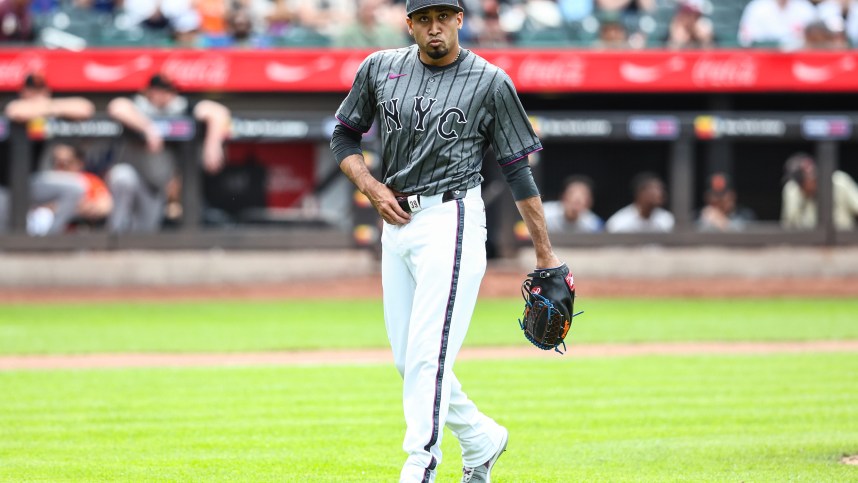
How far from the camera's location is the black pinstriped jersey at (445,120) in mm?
4688

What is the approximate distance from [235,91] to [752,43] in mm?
6673

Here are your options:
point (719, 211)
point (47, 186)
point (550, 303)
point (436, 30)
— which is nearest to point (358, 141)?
point (436, 30)

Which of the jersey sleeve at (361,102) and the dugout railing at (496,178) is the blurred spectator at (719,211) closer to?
the dugout railing at (496,178)

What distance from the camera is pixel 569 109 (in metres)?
17.2

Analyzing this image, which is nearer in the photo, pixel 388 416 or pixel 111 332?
pixel 388 416

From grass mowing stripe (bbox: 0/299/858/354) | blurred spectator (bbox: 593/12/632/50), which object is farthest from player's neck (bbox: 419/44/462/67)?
blurred spectator (bbox: 593/12/632/50)

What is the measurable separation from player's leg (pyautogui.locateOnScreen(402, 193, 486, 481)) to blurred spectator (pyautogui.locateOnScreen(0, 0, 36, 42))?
12.2 m

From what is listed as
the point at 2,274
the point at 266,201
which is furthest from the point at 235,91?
the point at 2,274

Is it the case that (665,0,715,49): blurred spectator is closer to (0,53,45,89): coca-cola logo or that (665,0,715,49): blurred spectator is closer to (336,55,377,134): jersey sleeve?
(0,53,45,89): coca-cola logo

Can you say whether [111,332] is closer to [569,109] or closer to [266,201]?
[266,201]

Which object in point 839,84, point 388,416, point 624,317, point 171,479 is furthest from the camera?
point 839,84

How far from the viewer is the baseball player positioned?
4648mm

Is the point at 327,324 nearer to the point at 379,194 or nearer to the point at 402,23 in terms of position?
the point at 402,23

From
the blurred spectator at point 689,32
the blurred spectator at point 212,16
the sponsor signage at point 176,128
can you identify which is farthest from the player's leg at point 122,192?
the blurred spectator at point 689,32
